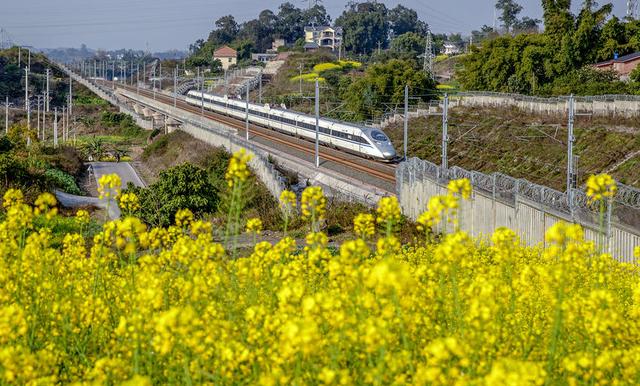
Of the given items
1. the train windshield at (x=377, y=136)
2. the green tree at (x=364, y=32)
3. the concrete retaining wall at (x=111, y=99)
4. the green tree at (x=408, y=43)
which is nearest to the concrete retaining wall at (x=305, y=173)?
the train windshield at (x=377, y=136)

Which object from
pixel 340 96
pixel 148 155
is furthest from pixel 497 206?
pixel 340 96

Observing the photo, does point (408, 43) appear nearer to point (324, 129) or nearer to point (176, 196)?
point (324, 129)

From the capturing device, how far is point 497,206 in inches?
805

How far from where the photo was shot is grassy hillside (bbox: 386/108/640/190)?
3048 cm

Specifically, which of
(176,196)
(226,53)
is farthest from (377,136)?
(226,53)

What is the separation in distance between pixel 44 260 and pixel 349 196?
60.8 ft

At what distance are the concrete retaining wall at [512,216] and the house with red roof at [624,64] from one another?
2680 cm

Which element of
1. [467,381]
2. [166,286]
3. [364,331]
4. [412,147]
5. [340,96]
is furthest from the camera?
[340,96]

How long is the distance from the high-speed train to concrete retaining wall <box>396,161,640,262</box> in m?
9.64

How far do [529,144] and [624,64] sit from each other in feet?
53.7

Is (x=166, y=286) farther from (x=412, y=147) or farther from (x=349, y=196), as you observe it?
(x=412, y=147)

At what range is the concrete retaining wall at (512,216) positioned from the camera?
15852 mm

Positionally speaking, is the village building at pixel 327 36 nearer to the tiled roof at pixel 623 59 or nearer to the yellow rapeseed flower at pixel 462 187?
the tiled roof at pixel 623 59

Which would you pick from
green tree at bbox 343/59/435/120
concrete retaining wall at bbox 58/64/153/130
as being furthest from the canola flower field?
concrete retaining wall at bbox 58/64/153/130
